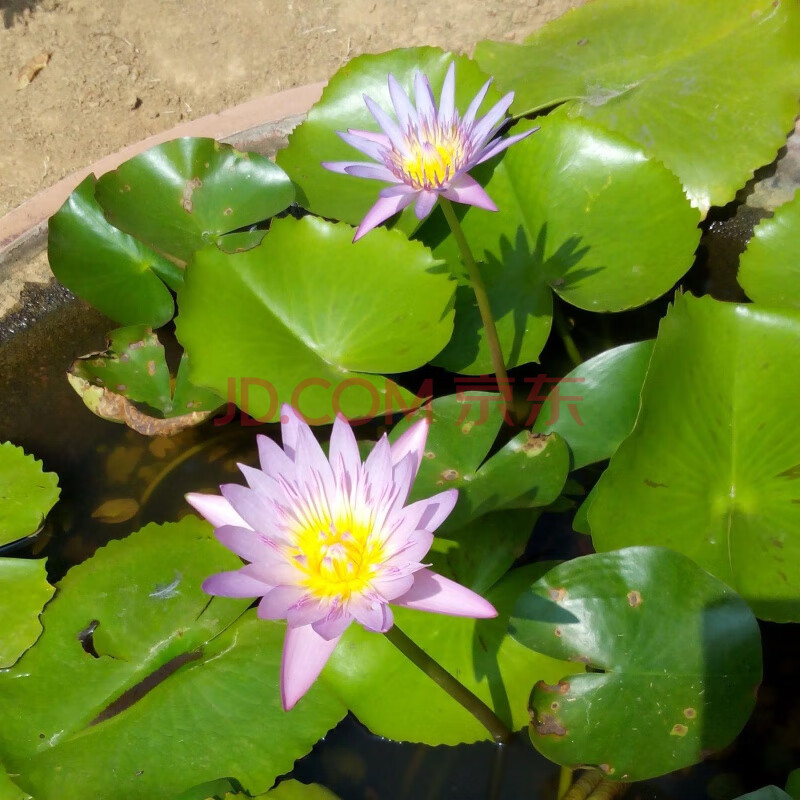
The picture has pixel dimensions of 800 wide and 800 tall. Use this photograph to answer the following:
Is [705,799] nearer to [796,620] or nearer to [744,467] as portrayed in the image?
[796,620]

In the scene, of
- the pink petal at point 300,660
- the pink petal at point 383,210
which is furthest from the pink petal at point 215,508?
the pink petal at point 383,210

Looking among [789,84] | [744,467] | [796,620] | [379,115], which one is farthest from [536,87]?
[796,620]

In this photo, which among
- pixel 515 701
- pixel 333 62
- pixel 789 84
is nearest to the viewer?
pixel 515 701

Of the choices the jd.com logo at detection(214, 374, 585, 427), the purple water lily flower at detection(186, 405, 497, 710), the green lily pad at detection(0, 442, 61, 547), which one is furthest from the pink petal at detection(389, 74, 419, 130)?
the green lily pad at detection(0, 442, 61, 547)

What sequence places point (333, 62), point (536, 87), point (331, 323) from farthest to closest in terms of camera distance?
point (333, 62)
point (536, 87)
point (331, 323)

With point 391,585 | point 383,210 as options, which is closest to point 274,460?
point 391,585
